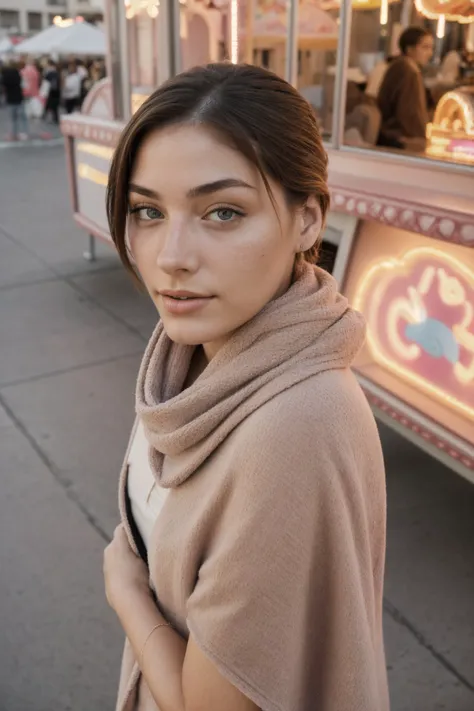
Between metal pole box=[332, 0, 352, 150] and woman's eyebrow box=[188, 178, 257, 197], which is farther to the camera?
metal pole box=[332, 0, 352, 150]

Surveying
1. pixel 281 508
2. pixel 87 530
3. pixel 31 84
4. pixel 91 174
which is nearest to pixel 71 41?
pixel 31 84

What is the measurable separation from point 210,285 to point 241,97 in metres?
0.25

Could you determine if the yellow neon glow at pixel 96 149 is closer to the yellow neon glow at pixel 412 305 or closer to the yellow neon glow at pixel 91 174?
the yellow neon glow at pixel 91 174

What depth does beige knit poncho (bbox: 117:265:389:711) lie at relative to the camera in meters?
0.88

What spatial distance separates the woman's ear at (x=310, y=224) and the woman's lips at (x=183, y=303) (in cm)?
17

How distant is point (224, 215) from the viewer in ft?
3.12

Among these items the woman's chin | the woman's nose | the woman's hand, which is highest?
the woman's nose

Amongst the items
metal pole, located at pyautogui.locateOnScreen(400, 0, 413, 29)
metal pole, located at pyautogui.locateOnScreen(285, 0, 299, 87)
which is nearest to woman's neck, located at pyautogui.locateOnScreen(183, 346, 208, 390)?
metal pole, located at pyautogui.locateOnScreen(285, 0, 299, 87)

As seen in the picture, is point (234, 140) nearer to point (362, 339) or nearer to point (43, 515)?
point (362, 339)

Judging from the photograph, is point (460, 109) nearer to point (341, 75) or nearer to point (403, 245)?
point (341, 75)

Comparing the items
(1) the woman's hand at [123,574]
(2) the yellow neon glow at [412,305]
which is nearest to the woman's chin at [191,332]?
(1) the woman's hand at [123,574]

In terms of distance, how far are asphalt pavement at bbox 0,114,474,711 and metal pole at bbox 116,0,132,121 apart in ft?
5.87

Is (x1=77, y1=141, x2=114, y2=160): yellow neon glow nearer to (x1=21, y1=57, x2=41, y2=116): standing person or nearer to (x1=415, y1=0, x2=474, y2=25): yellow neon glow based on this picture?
(x1=415, y1=0, x2=474, y2=25): yellow neon glow

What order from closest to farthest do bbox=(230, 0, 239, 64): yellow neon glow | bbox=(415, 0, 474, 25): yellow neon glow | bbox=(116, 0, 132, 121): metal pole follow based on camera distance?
bbox=(415, 0, 474, 25): yellow neon glow < bbox=(230, 0, 239, 64): yellow neon glow < bbox=(116, 0, 132, 121): metal pole
